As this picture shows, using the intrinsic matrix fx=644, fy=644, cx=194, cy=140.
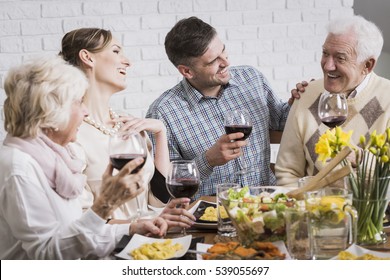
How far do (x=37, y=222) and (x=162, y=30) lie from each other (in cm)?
201

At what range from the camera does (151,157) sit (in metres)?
2.42

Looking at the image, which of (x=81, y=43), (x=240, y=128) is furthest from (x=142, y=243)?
(x=81, y=43)

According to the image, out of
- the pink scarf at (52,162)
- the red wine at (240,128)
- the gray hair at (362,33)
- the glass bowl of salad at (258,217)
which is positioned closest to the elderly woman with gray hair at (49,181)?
the pink scarf at (52,162)

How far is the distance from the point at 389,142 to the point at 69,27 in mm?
2218

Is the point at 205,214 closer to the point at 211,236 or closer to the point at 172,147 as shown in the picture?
the point at 211,236

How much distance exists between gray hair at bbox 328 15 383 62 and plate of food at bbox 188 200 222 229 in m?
0.87

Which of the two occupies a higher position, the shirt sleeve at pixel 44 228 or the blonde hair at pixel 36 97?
the blonde hair at pixel 36 97

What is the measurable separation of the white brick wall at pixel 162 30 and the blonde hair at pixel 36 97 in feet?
5.73

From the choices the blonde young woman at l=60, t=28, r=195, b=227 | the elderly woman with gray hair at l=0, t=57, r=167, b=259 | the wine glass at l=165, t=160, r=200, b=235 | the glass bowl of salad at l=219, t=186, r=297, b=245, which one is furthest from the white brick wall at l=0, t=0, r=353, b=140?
the glass bowl of salad at l=219, t=186, r=297, b=245

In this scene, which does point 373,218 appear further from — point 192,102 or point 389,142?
point 192,102

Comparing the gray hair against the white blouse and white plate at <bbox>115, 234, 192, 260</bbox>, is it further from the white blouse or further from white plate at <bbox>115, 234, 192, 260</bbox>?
the white blouse

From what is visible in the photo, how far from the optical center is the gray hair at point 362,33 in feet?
7.82

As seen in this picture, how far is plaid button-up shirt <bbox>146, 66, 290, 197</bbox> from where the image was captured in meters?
2.64

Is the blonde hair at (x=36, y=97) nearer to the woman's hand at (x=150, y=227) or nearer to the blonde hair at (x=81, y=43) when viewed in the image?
the woman's hand at (x=150, y=227)
